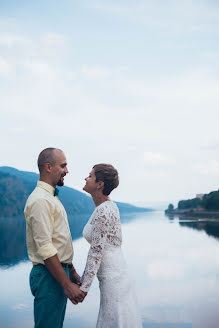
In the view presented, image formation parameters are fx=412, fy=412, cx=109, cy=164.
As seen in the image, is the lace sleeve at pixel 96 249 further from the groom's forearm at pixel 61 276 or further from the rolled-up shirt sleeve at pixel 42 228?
the rolled-up shirt sleeve at pixel 42 228

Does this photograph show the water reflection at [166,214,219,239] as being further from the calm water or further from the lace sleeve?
the lace sleeve

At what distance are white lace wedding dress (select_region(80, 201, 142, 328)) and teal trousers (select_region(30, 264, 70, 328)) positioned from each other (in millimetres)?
293

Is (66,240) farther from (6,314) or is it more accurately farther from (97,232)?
(6,314)

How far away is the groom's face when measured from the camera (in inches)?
153

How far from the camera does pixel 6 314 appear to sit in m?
9.07

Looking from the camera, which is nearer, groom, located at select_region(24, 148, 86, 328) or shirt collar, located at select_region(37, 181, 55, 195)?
groom, located at select_region(24, 148, 86, 328)

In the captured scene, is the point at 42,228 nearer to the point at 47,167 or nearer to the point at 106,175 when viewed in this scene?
the point at 47,167

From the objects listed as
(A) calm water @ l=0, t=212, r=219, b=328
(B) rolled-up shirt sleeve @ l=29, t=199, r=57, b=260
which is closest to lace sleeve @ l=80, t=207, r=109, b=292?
(B) rolled-up shirt sleeve @ l=29, t=199, r=57, b=260

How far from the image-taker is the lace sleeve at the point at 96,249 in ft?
12.5

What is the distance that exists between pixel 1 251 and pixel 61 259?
72.7ft

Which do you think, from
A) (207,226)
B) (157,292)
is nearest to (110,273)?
(157,292)

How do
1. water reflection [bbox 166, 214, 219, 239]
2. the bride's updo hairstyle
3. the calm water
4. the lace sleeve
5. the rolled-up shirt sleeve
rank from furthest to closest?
water reflection [bbox 166, 214, 219, 239], the calm water, the bride's updo hairstyle, the lace sleeve, the rolled-up shirt sleeve

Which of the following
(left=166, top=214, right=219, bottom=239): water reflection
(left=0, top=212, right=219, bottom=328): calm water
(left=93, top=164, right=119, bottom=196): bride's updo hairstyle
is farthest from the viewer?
(left=166, top=214, right=219, bottom=239): water reflection

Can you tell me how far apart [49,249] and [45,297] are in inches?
18.0
